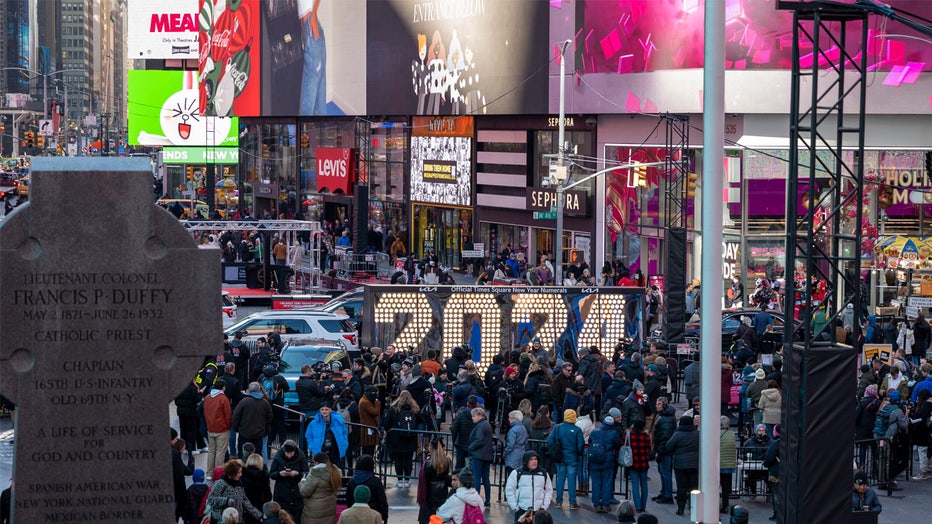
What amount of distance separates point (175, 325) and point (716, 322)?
5.41m

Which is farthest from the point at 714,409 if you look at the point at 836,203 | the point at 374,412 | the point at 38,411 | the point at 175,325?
the point at 374,412

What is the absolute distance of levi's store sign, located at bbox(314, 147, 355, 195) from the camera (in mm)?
75250

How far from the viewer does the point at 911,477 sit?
24516mm

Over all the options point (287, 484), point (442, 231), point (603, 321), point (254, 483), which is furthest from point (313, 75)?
point (254, 483)

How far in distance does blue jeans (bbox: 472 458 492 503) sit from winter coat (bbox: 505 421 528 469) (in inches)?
17.1

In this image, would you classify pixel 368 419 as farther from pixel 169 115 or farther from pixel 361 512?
pixel 169 115

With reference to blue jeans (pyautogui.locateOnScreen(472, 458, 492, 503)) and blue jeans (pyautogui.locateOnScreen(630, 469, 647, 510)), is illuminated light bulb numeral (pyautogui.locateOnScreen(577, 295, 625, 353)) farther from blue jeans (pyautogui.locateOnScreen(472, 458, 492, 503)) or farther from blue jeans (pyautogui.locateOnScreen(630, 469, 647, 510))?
blue jeans (pyautogui.locateOnScreen(630, 469, 647, 510))

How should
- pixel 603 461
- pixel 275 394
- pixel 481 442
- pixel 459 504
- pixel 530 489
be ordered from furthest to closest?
1. pixel 275 394
2. pixel 603 461
3. pixel 481 442
4. pixel 530 489
5. pixel 459 504

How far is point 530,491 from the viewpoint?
1852 centimetres

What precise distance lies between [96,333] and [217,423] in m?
10.4

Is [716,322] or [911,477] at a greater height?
[716,322]

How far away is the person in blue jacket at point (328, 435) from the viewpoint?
21203 millimetres

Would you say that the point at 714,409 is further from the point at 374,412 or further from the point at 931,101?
the point at 931,101

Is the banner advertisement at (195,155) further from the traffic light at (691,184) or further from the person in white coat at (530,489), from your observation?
the person in white coat at (530,489)
